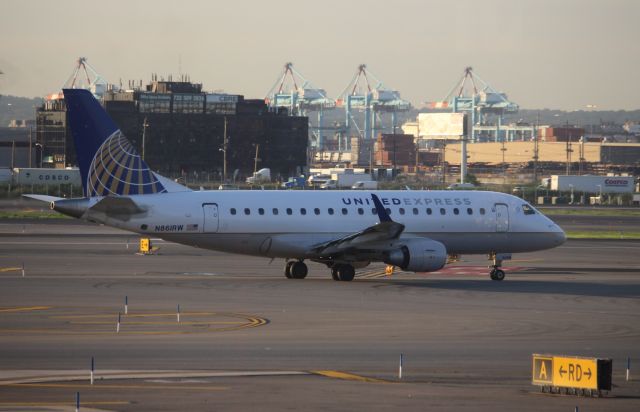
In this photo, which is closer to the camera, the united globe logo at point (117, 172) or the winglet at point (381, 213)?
the united globe logo at point (117, 172)

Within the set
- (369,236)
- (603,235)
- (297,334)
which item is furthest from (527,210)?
(603,235)

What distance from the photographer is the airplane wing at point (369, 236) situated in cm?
4341

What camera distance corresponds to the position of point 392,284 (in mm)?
44812

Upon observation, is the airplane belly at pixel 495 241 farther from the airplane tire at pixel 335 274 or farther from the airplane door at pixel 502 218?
the airplane tire at pixel 335 274

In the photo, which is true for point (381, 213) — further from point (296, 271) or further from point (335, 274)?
point (296, 271)

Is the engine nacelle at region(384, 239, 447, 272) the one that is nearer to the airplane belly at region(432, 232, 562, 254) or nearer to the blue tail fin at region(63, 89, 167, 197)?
the airplane belly at region(432, 232, 562, 254)

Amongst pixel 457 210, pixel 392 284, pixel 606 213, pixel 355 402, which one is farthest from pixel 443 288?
pixel 606 213

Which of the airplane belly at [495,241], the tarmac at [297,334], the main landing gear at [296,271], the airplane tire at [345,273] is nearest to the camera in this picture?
the tarmac at [297,334]

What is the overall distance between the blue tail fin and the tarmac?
12.2 ft

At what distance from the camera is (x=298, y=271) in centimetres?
4625

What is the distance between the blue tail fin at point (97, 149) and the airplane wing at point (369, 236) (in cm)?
791

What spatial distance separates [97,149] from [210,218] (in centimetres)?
500

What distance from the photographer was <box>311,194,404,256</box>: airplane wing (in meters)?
43.4

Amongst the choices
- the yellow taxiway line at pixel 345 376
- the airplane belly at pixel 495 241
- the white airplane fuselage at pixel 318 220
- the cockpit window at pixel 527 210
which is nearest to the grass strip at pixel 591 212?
the cockpit window at pixel 527 210
